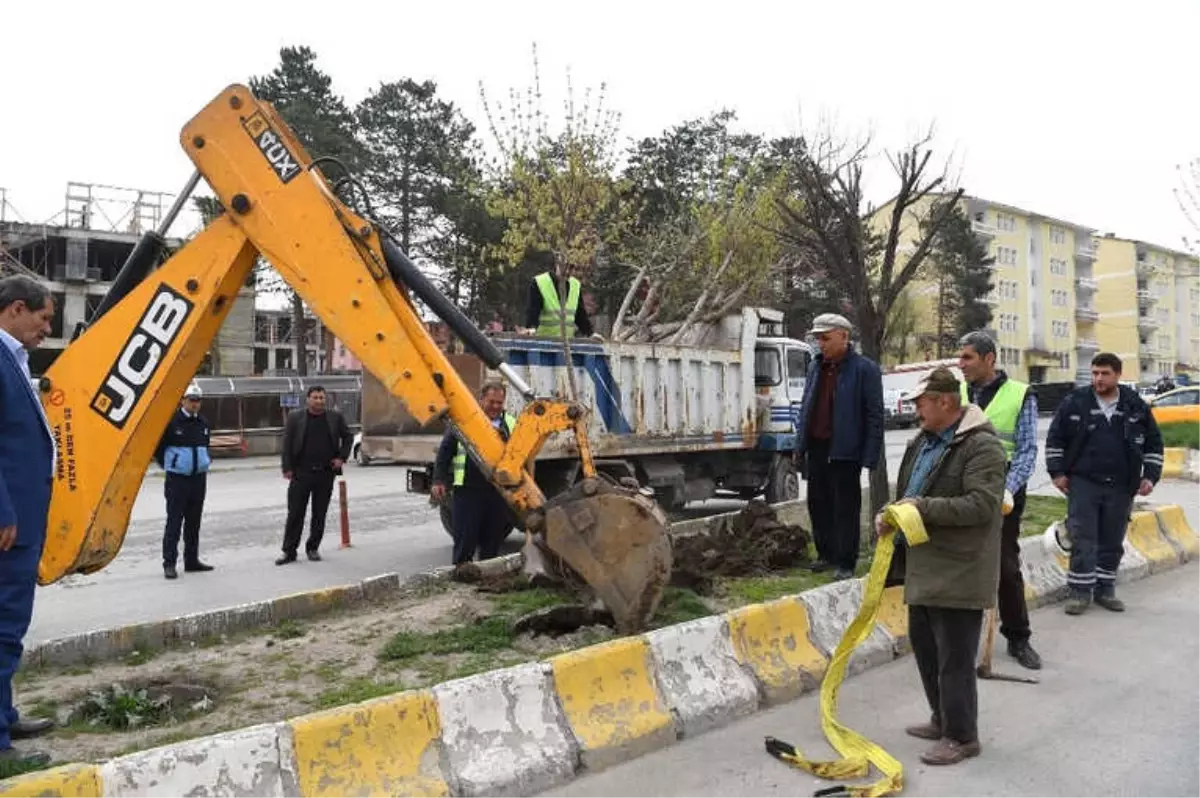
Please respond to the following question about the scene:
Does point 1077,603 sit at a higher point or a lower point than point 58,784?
lower

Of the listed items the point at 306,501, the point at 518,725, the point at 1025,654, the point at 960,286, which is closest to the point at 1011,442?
the point at 1025,654

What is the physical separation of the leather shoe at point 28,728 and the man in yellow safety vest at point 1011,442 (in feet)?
16.8

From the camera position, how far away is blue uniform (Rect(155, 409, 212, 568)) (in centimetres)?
895

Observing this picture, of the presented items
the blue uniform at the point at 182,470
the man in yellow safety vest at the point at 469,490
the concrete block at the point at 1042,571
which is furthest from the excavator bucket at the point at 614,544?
the blue uniform at the point at 182,470

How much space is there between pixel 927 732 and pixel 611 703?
4.95 ft

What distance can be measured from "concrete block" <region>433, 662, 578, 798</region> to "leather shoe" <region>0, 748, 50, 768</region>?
1.51 meters

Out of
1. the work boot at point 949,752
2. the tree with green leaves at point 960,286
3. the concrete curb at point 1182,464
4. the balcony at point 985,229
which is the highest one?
the balcony at point 985,229

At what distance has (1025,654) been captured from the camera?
567 centimetres

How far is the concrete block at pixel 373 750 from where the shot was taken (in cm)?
348

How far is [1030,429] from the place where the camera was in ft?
19.9

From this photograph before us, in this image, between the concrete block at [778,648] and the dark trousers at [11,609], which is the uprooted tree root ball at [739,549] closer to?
the concrete block at [778,648]

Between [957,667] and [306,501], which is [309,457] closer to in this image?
[306,501]

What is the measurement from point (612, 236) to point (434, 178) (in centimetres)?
1750

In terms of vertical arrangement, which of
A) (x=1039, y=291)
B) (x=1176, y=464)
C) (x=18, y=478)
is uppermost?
(x=1039, y=291)
